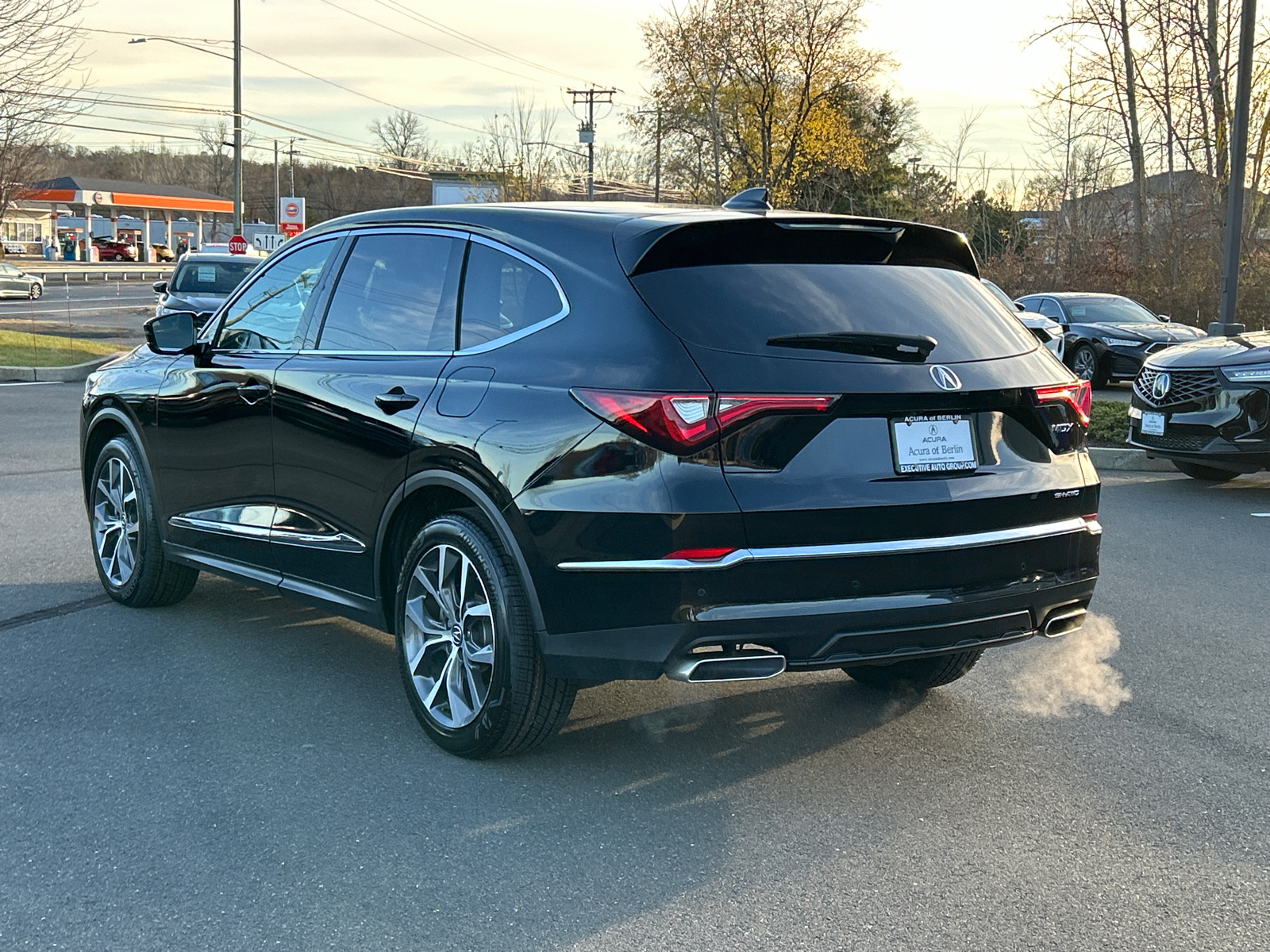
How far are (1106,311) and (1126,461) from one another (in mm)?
10963

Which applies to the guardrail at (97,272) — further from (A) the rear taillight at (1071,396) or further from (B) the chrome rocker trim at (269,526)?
(A) the rear taillight at (1071,396)

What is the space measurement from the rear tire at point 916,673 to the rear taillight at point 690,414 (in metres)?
1.62

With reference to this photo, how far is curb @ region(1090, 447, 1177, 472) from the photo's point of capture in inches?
504

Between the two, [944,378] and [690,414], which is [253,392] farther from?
[944,378]

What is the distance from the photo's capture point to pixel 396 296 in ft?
16.2

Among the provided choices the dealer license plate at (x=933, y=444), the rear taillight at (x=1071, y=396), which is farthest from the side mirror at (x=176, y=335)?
the rear taillight at (x=1071, y=396)

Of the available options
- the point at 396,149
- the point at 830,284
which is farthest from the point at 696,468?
the point at 396,149

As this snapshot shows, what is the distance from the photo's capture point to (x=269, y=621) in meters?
6.25

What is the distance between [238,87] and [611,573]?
37264 millimetres

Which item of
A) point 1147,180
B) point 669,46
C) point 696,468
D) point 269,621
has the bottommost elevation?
point 269,621

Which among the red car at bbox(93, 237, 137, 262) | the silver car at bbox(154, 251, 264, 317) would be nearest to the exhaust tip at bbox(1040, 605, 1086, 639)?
the silver car at bbox(154, 251, 264, 317)

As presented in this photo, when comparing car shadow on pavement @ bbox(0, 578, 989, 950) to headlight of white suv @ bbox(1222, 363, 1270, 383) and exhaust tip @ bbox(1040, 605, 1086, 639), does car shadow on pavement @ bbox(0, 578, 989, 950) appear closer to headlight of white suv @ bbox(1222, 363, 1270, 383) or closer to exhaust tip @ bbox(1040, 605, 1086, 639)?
exhaust tip @ bbox(1040, 605, 1086, 639)

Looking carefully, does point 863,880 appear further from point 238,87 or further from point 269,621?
point 238,87

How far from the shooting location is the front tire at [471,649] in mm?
4145
